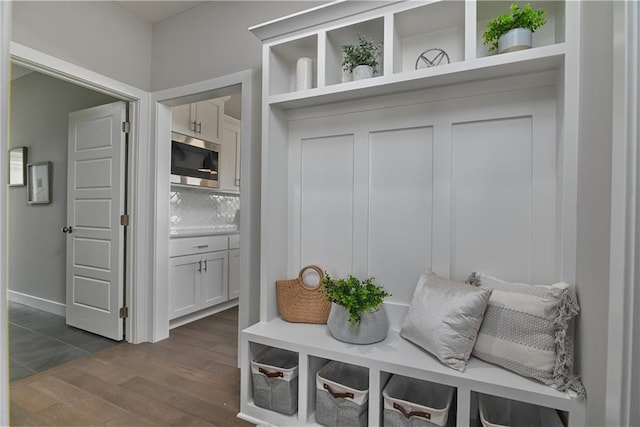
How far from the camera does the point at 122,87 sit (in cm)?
258

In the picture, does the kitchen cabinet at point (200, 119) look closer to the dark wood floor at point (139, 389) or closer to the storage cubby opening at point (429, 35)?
the dark wood floor at point (139, 389)

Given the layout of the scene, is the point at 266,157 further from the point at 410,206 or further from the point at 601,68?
the point at 601,68

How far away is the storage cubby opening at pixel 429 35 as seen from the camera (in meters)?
1.54

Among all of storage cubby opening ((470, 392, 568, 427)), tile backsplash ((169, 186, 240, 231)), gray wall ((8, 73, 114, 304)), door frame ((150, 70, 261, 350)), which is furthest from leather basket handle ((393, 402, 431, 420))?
gray wall ((8, 73, 114, 304))

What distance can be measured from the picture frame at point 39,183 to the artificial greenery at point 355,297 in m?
3.64

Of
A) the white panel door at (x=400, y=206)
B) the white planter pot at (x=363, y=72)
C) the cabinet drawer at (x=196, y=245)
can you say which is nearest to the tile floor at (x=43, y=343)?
the cabinet drawer at (x=196, y=245)

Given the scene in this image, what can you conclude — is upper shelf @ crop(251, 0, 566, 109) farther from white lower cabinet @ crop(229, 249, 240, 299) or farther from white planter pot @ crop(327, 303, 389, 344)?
white lower cabinet @ crop(229, 249, 240, 299)

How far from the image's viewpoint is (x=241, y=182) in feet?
7.48

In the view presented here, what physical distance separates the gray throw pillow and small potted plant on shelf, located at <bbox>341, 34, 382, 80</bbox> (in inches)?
44.9

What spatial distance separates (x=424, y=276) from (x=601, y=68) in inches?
40.3

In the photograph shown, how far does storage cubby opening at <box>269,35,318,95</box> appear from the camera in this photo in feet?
6.06

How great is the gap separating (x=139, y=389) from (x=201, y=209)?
2.17 meters

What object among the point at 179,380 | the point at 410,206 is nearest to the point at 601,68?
the point at 410,206

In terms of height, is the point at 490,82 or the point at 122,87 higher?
the point at 122,87
